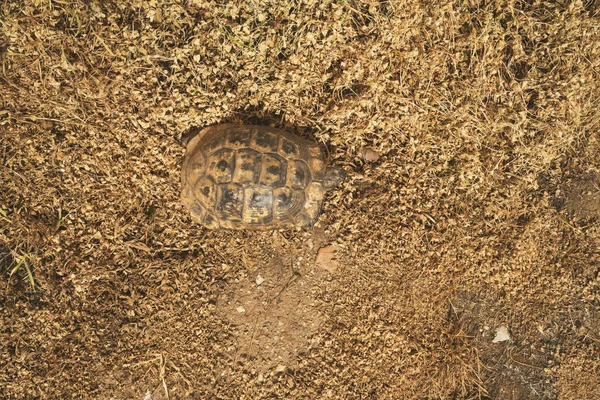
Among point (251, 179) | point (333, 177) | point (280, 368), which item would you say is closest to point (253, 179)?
point (251, 179)

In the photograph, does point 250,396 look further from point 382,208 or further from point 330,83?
point 330,83

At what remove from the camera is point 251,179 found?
3.38 meters

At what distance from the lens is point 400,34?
11.9 ft

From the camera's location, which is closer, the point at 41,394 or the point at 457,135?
the point at 41,394

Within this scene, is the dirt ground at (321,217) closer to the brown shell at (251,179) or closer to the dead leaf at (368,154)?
the dead leaf at (368,154)

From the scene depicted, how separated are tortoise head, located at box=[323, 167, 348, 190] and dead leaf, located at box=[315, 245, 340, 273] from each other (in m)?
0.53

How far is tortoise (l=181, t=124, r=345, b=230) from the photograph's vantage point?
3391 millimetres

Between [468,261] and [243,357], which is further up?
[468,261]

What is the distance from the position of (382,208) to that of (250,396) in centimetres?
191

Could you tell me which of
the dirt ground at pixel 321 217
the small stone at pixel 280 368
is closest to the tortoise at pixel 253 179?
the dirt ground at pixel 321 217

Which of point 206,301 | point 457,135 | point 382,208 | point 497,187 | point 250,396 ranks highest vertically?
point 457,135

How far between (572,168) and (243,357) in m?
3.32

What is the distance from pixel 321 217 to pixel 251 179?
0.73m

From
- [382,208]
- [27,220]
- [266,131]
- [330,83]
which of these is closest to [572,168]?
[382,208]
